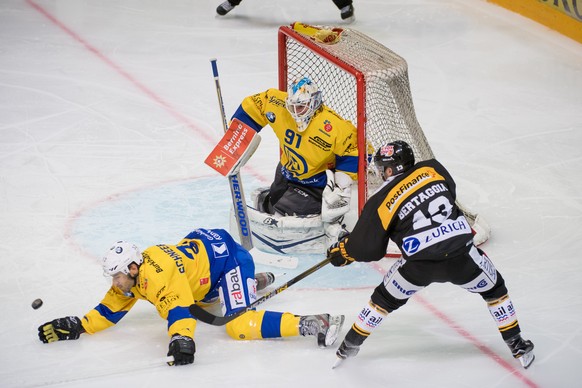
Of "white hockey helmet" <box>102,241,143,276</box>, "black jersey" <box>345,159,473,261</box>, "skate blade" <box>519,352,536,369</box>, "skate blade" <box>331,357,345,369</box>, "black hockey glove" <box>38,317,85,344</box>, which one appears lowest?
"skate blade" <box>519,352,536,369</box>

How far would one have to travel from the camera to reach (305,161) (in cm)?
475

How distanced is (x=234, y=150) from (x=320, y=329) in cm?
120

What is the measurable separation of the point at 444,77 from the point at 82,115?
2696mm

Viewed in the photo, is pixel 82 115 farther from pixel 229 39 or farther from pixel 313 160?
pixel 313 160

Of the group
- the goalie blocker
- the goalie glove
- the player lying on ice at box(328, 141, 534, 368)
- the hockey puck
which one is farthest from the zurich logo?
the hockey puck

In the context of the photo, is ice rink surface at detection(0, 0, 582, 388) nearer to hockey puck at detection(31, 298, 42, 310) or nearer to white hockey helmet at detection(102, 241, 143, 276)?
hockey puck at detection(31, 298, 42, 310)

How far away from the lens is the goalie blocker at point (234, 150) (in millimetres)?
4809

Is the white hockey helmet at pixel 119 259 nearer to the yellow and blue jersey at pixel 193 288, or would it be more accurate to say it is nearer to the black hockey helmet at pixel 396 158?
the yellow and blue jersey at pixel 193 288

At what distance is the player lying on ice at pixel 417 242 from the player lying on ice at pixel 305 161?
0.85 m

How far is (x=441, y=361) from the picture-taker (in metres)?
4.00

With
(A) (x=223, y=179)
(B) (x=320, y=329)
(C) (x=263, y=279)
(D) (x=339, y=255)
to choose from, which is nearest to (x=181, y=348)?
(B) (x=320, y=329)

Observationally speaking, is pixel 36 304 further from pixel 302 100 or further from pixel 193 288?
pixel 302 100

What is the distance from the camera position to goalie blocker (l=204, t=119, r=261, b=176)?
481 cm

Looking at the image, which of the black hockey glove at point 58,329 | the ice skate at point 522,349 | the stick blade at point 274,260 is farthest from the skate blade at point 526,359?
the black hockey glove at point 58,329
